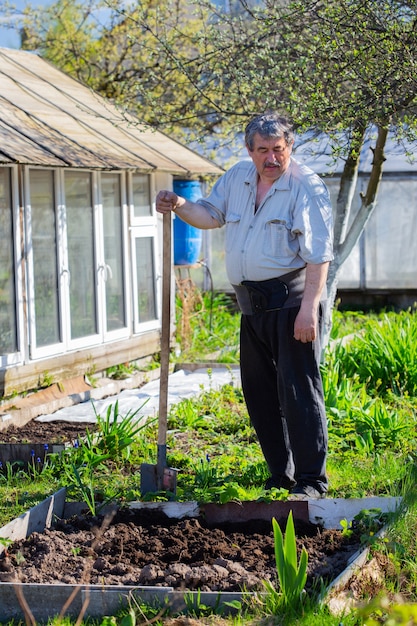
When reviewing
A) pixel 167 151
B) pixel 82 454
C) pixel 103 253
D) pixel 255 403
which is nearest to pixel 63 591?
pixel 255 403

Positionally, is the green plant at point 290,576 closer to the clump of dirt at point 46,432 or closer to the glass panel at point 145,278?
the clump of dirt at point 46,432

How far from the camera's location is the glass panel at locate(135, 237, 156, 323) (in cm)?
1015

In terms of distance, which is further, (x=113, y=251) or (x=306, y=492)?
(x=113, y=251)

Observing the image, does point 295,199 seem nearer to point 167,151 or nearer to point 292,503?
point 292,503

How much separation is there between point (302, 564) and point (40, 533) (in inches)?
59.7

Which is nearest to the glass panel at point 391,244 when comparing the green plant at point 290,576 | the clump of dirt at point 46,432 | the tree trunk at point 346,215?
the tree trunk at point 346,215

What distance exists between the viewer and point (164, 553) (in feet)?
14.1

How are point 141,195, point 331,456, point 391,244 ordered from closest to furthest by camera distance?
point 331,456, point 141,195, point 391,244

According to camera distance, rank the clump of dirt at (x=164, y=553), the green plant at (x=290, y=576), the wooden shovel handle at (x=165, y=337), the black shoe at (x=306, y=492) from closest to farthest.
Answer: the green plant at (x=290, y=576) → the clump of dirt at (x=164, y=553) → the black shoe at (x=306, y=492) → the wooden shovel handle at (x=165, y=337)

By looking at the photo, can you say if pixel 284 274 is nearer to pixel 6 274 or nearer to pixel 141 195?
pixel 6 274

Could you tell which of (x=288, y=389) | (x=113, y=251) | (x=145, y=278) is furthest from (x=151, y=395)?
(x=288, y=389)

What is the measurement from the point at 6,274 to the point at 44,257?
60 centimetres

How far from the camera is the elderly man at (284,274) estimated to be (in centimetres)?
502

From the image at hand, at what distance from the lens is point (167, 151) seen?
10.2 meters
